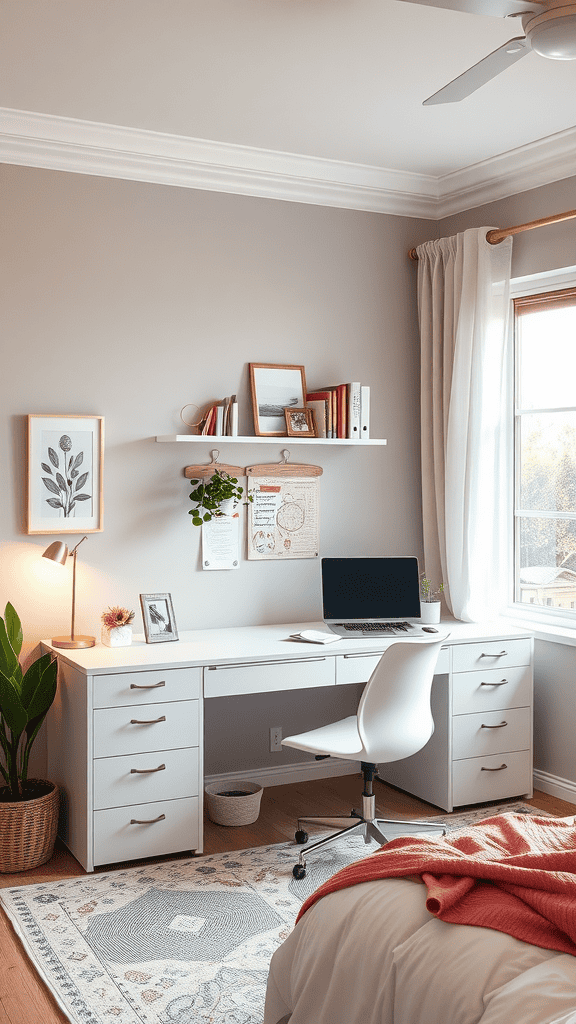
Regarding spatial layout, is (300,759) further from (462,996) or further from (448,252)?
(462,996)

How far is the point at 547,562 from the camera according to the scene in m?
4.07

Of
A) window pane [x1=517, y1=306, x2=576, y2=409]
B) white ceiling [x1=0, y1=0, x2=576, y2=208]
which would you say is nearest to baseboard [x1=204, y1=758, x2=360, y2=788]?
window pane [x1=517, y1=306, x2=576, y2=409]

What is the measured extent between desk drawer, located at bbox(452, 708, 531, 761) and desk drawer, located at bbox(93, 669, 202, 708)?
45.2 inches

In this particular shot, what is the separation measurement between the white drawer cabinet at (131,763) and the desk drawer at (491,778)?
1123 millimetres

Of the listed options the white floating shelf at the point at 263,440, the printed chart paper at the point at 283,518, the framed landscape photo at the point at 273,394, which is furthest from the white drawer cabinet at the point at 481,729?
the framed landscape photo at the point at 273,394

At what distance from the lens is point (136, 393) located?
3.78m

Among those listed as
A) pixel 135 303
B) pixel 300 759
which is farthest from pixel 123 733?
pixel 135 303

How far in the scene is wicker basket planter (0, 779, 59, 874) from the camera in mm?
3150

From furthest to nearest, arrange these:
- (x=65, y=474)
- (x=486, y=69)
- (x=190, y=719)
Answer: (x=65, y=474) → (x=190, y=719) → (x=486, y=69)

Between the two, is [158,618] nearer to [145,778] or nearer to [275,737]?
[145,778]

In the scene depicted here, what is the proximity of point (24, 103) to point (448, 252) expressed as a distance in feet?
6.31

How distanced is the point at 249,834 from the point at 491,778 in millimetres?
1047

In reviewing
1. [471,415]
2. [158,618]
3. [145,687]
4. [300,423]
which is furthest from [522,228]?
[145,687]

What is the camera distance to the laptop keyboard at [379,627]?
3.82 m
